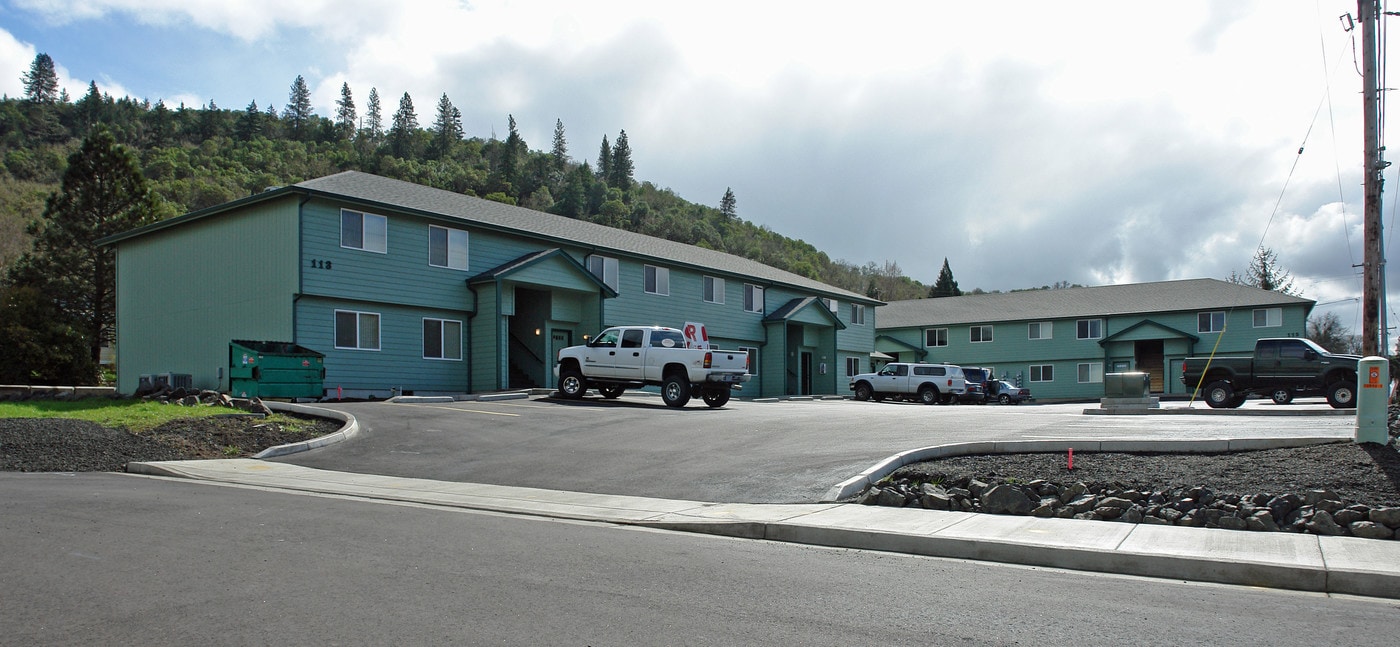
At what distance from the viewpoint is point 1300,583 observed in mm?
7012

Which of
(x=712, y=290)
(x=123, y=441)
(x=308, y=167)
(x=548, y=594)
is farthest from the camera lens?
(x=308, y=167)

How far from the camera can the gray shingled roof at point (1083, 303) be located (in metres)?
51.8

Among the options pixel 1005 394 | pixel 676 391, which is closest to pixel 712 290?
pixel 1005 394

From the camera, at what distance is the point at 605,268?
3497cm

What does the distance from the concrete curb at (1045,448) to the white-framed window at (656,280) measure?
25289 mm

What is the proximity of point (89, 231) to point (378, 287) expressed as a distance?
28039mm

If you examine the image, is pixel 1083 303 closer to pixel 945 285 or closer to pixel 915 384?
pixel 915 384

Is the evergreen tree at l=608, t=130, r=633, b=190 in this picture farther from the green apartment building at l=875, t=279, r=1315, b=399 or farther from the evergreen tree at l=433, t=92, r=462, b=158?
the green apartment building at l=875, t=279, r=1315, b=399

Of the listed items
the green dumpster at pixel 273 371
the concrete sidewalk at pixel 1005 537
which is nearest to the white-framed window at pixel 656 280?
the green dumpster at pixel 273 371

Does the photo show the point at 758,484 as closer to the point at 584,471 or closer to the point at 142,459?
the point at 584,471

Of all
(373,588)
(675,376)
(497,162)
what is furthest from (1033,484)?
(497,162)

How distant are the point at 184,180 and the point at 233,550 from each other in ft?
247

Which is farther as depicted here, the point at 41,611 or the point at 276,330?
the point at 276,330

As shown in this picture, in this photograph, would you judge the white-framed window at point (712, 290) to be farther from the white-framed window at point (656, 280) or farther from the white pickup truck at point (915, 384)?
the white pickup truck at point (915, 384)
